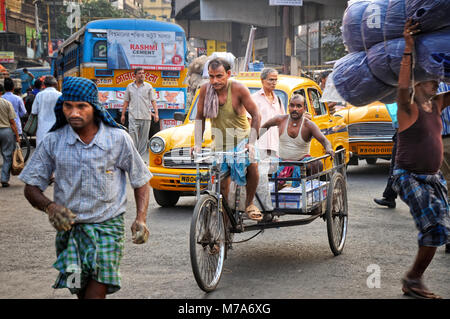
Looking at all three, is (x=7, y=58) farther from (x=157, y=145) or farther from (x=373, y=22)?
(x=373, y=22)

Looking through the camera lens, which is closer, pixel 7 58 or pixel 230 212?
pixel 230 212

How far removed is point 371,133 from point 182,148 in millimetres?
5141

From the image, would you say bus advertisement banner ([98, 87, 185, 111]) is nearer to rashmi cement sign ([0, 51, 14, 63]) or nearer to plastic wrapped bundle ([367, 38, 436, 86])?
plastic wrapped bundle ([367, 38, 436, 86])

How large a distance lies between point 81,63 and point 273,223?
12997 millimetres

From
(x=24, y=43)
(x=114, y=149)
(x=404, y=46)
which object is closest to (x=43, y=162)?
(x=114, y=149)

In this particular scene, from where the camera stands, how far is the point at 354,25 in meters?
4.65

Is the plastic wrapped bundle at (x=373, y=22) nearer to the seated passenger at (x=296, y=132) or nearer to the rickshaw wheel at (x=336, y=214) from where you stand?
the rickshaw wheel at (x=336, y=214)

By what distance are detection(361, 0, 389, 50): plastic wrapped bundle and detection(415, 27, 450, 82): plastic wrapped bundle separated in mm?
287

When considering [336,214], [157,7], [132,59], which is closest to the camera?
[336,214]

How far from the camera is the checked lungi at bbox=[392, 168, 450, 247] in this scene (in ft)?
15.9

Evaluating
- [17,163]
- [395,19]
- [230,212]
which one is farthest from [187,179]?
[395,19]

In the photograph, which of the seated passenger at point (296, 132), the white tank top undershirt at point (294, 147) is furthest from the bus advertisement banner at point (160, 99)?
the white tank top undershirt at point (294, 147)
